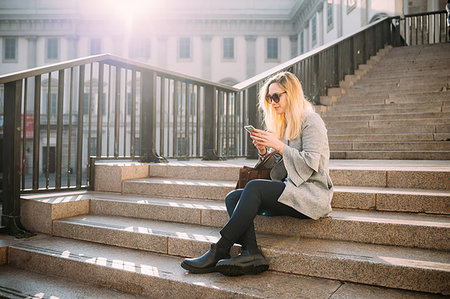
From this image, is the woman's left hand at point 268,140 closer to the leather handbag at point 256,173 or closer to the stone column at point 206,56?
the leather handbag at point 256,173

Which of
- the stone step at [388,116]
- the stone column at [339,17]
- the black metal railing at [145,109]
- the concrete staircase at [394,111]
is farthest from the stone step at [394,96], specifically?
the stone column at [339,17]

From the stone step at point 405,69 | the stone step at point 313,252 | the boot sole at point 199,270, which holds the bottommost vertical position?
the boot sole at point 199,270

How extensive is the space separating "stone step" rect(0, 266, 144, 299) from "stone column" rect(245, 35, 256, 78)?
25899 millimetres

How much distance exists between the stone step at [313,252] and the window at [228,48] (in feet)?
85.0

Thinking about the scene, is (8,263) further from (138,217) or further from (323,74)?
(323,74)

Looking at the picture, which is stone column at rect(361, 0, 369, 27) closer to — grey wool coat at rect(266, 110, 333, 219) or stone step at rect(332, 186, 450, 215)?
stone step at rect(332, 186, 450, 215)

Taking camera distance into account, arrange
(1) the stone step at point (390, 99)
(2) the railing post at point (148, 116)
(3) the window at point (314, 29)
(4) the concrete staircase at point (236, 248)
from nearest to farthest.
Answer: (4) the concrete staircase at point (236, 248)
(2) the railing post at point (148, 116)
(1) the stone step at point (390, 99)
(3) the window at point (314, 29)

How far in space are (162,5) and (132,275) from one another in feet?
97.0

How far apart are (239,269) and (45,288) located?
155 centimetres

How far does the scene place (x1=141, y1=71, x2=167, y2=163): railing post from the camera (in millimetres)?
5043

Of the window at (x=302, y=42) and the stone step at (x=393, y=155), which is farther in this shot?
the window at (x=302, y=42)

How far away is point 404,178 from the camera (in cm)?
344

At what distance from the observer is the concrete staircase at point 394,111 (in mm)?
5328

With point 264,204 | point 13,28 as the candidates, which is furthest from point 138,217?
point 13,28
